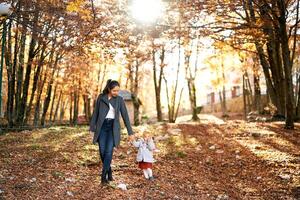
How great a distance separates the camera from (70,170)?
853cm

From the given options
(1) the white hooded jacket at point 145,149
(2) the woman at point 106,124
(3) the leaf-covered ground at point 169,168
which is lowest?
(3) the leaf-covered ground at point 169,168

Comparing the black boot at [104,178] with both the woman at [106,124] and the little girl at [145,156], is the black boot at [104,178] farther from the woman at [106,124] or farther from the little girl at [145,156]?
the little girl at [145,156]

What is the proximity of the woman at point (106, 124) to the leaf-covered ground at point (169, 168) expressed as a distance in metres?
0.56

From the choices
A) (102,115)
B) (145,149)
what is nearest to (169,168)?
(145,149)

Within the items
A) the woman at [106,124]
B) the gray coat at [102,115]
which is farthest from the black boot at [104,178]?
the gray coat at [102,115]

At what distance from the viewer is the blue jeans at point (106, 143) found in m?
7.37

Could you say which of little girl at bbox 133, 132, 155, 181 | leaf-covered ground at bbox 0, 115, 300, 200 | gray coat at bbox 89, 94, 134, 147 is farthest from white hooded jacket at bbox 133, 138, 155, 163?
gray coat at bbox 89, 94, 134, 147

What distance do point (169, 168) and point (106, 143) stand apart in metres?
2.34

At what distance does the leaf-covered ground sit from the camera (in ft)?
23.4

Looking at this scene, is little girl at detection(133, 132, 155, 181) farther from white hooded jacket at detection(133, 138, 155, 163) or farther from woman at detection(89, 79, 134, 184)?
woman at detection(89, 79, 134, 184)

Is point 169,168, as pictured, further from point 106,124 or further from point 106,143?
point 106,124

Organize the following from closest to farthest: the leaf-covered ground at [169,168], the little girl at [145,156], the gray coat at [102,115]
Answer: the leaf-covered ground at [169,168] < the gray coat at [102,115] < the little girl at [145,156]

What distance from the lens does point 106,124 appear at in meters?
7.45

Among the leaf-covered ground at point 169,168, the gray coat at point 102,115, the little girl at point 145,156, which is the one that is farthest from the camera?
the little girl at point 145,156
